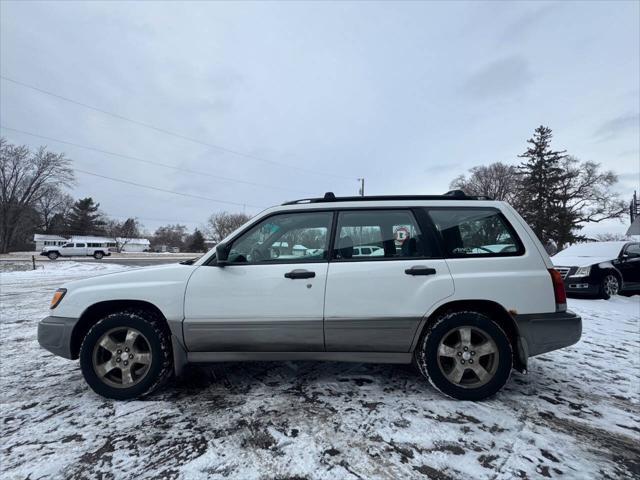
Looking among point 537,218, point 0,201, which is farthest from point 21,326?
point 0,201

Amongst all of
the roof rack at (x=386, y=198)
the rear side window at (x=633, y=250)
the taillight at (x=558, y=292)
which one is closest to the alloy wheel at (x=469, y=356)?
the taillight at (x=558, y=292)

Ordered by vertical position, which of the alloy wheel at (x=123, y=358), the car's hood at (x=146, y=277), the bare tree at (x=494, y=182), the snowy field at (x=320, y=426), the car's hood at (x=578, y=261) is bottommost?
the snowy field at (x=320, y=426)

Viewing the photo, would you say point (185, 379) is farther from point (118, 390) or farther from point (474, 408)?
point (474, 408)

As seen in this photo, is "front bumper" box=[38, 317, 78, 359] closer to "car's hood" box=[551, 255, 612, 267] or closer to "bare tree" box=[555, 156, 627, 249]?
"car's hood" box=[551, 255, 612, 267]

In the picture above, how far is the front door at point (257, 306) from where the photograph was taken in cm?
274

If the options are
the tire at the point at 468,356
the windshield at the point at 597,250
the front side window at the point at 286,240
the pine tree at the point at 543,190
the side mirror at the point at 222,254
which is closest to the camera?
the tire at the point at 468,356

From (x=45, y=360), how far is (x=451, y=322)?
4810 mm

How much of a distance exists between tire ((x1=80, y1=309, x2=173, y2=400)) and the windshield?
10810 millimetres

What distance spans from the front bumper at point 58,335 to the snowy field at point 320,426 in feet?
1.47

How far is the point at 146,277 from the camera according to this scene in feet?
9.48

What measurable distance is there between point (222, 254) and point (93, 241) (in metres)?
45.1

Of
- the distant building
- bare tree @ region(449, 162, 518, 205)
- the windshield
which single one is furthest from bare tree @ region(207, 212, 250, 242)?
the windshield

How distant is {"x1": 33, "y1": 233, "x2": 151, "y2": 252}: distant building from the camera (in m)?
39.3

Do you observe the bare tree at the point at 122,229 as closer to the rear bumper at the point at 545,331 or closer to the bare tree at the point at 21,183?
the bare tree at the point at 21,183
